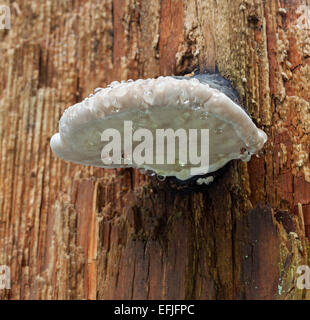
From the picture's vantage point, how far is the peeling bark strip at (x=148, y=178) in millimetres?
1648

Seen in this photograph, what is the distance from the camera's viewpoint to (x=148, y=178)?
180 centimetres

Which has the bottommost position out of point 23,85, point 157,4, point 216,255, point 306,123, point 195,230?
point 216,255

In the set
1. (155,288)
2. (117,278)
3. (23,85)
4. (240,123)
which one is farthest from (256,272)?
(23,85)

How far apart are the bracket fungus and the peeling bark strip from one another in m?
0.32

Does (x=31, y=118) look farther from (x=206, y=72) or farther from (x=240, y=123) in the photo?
(x=240, y=123)

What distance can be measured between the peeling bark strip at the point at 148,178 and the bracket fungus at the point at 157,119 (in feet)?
1.04

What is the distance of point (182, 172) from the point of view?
1642mm

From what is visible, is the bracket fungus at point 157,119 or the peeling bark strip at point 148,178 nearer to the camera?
the bracket fungus at point 157,119

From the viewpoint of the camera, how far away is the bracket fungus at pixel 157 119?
42.1 inches

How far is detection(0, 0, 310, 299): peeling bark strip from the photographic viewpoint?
Answer: 1.65 metres

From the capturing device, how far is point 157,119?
1.17 metres

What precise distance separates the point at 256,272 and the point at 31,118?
1332 mm

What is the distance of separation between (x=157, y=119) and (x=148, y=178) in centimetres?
67

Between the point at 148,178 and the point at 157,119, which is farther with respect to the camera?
the point at 148,178
